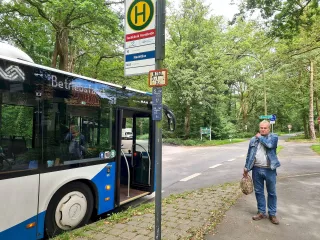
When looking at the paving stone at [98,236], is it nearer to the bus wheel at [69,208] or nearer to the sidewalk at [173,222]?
the sidewalk at [173,222]

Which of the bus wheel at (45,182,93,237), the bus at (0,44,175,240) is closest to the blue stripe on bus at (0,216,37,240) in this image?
the bus at (0,44,175,240)

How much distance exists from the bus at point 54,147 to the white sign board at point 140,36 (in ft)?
4.70

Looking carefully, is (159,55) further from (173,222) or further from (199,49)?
(199,49)

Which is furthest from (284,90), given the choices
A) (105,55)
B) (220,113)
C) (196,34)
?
(105,55)

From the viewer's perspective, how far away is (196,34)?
27.9 meters

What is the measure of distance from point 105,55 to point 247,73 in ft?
78.0

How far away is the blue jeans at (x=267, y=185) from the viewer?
173 inches

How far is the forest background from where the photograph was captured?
10359 millimetres

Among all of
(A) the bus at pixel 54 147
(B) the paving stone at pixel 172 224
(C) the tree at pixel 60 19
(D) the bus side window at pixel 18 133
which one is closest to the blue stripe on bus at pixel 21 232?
(A) the bus at pixel 54 147

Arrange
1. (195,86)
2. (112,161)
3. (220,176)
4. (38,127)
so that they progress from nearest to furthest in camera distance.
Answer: (38,127) < (112,161) < (220,176) < (195,86)

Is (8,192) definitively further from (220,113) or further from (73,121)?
(220,113)

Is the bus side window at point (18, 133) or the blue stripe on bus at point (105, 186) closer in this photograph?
the bus side window at point (18, 133)

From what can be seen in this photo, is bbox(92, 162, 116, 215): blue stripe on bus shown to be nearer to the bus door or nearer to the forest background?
the bus door

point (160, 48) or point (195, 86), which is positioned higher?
point (195, 86)
